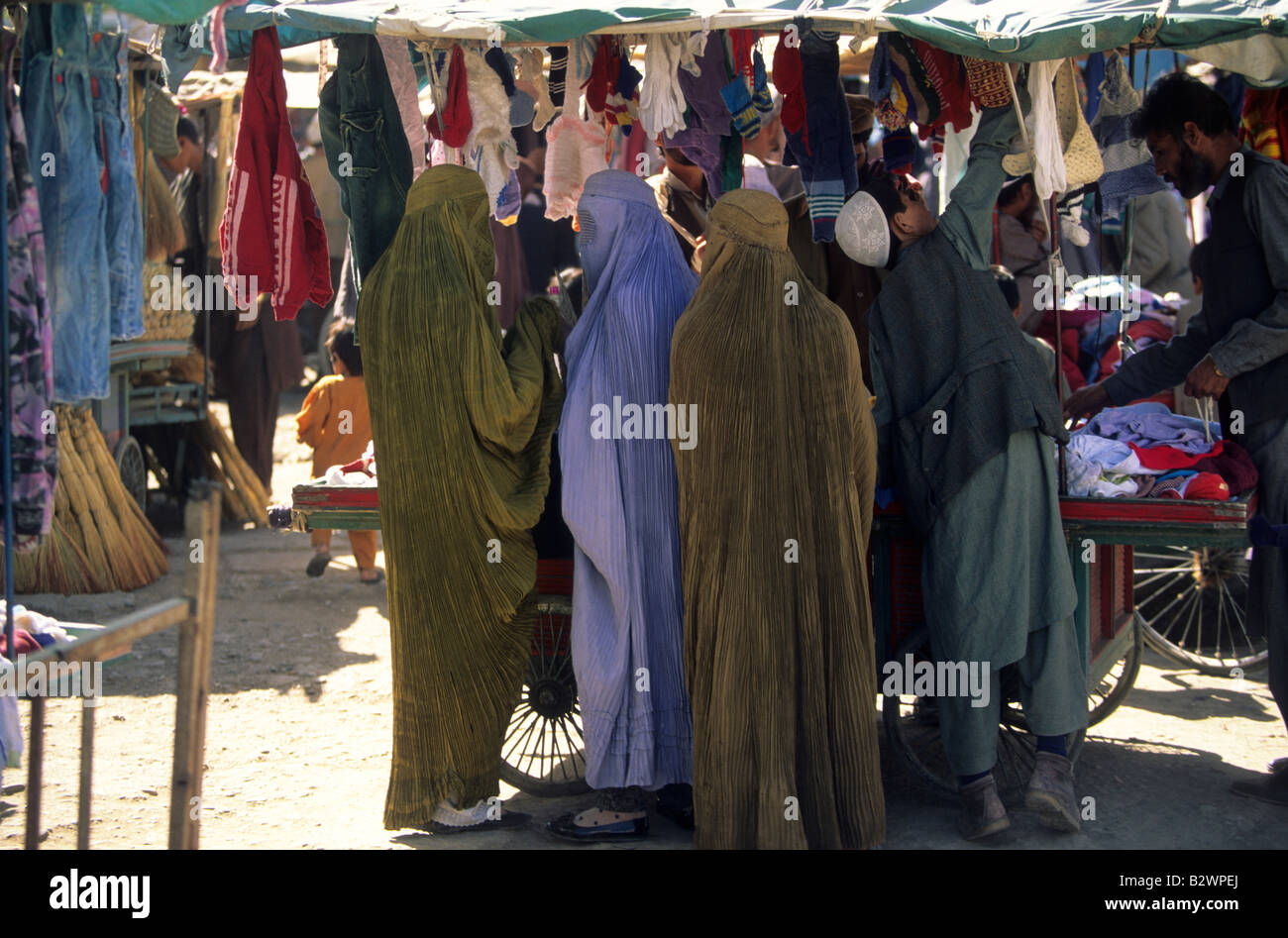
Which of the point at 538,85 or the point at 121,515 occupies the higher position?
the point at 538,85

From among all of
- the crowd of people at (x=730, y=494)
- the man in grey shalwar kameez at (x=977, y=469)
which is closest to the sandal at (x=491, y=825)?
the crowd of people at (x=730, y=494)

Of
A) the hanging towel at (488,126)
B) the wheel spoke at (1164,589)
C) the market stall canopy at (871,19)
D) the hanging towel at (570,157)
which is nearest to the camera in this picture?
the market stall canopy at (871,19)

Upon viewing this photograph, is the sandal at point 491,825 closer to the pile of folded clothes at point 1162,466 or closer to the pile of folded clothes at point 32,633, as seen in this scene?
the pile of folded clothes at point 32,633

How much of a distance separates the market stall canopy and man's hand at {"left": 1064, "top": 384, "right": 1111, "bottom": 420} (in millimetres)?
1353

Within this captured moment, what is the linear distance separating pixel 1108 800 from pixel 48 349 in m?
3.71

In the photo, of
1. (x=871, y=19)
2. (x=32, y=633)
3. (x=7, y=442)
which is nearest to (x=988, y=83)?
(x=871, y=19)

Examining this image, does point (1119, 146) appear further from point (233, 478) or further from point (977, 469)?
point (233, 478)

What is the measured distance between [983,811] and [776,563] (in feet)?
3.53

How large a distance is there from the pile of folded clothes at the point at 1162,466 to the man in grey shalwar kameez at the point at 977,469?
10.8 inches

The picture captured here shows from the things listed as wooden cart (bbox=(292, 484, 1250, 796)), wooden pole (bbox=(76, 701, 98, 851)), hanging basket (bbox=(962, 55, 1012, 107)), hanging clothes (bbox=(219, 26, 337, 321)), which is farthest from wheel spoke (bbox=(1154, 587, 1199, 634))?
wooden pole (bbox=(76, 701, 98, 851))

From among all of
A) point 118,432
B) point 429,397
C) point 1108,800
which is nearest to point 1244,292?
point 1108,800

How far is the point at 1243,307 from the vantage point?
4.47 meters

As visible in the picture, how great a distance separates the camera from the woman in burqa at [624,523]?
4047mm

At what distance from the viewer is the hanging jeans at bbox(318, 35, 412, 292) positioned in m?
4.61
